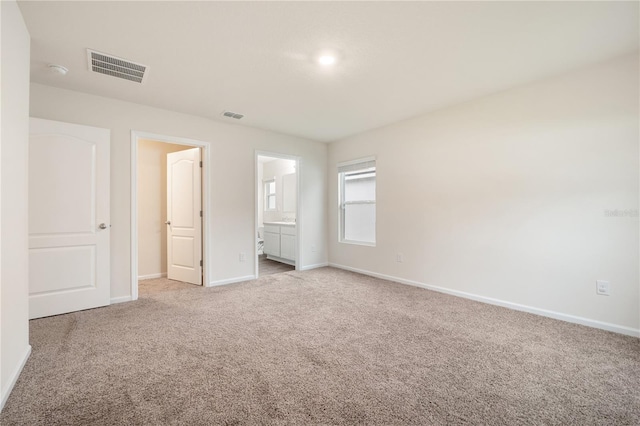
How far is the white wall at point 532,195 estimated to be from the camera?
256 centimetres

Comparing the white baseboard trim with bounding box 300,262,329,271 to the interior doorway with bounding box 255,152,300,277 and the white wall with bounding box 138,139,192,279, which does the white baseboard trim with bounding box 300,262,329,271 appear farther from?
the white wall with bounding box 138,139,192,279

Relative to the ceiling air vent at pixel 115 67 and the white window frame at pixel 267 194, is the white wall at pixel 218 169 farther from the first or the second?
the white window frame at pixel 267 194

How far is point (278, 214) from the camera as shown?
24.1 ft

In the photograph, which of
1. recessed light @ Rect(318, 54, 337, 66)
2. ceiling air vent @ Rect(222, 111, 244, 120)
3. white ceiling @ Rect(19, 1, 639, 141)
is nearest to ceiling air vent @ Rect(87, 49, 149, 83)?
white ceiling @ Rect(19, 1, 639, 141)

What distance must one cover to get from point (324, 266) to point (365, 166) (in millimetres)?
2113

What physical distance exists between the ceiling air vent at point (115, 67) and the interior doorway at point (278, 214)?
2.15 metres

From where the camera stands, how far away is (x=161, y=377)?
1.86m

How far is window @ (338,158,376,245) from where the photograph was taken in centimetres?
491

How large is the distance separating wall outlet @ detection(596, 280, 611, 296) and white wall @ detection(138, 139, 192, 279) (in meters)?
5.63

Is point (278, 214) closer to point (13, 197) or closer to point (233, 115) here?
point (233, 115)

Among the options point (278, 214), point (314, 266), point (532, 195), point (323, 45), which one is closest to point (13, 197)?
point (323, 45)

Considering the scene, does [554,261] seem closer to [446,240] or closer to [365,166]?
[446,240]

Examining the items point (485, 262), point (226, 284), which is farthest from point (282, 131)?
point (485, 262)

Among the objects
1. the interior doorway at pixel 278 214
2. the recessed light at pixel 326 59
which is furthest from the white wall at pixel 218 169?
the recessed light at pixel 326 59
